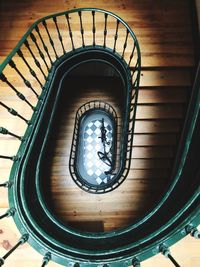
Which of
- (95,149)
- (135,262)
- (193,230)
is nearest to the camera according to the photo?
(193,230)

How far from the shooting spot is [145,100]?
4.34 m

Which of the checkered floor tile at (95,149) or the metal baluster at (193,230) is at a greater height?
the checkered floor tile at (95,149)

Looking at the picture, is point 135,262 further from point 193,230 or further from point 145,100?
point 145,100

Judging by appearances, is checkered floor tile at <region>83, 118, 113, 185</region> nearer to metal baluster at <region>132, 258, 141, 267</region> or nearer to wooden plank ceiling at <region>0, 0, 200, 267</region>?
wooden plank ceiling at <region>0, 0, 200, 267</region>

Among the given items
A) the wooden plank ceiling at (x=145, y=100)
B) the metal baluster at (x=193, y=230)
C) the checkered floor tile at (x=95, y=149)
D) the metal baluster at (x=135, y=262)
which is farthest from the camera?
the checkered floor tile at (x=95, y=149)

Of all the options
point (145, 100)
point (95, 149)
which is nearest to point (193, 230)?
point (145, 100)

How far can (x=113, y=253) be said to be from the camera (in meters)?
1.89

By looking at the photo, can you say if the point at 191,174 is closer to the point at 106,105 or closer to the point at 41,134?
the point at 41,134

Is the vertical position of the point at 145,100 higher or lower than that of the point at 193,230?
higher

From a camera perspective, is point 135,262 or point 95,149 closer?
point 135,262

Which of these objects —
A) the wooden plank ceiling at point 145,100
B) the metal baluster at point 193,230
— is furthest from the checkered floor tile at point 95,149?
the metal baluster at point 193,230

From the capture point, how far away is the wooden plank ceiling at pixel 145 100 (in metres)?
4.35

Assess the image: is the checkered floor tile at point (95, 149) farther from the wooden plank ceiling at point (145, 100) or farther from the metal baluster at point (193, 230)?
the metal baluster at point (193, 230)

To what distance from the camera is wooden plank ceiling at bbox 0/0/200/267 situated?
435 cm
